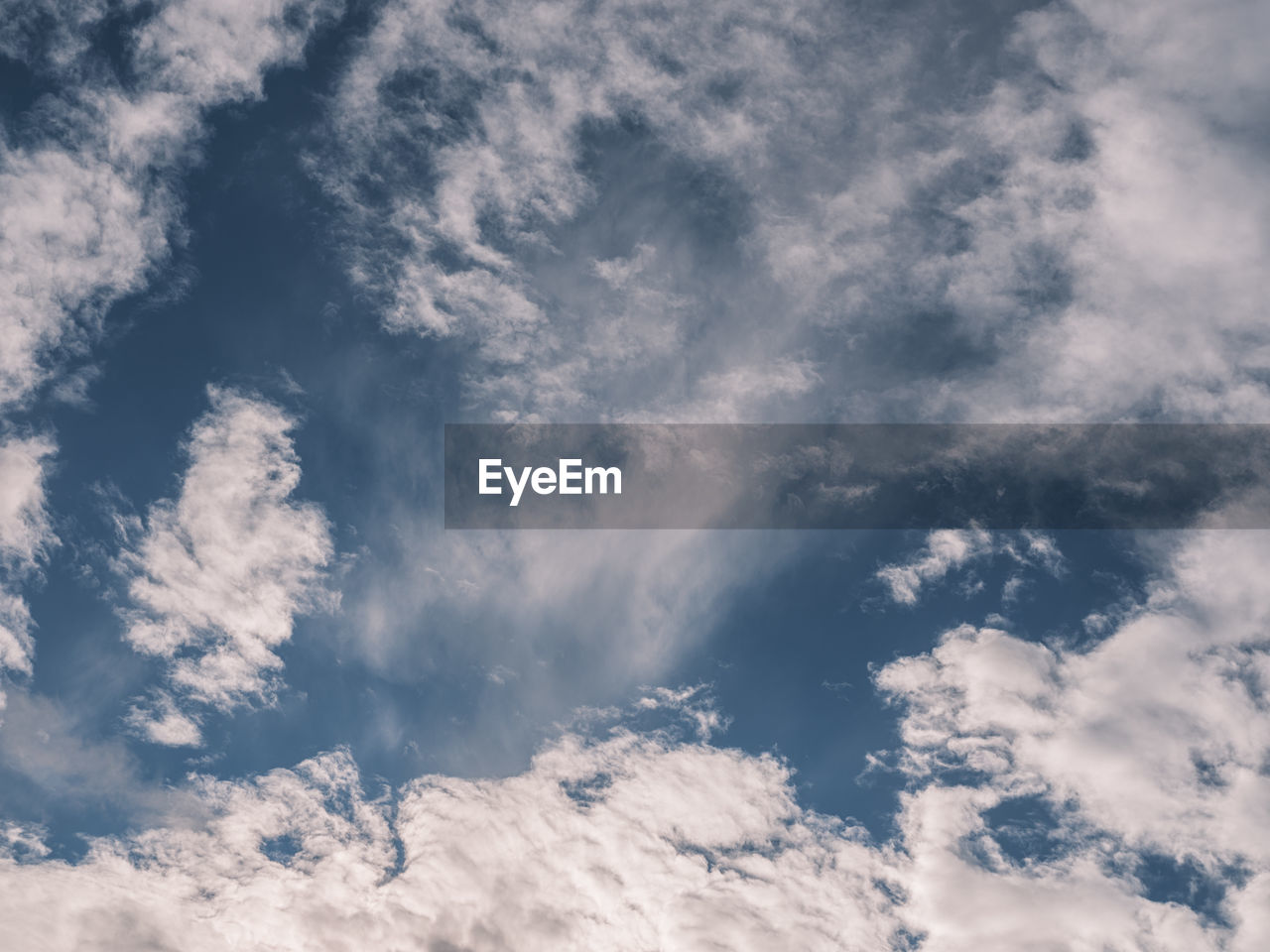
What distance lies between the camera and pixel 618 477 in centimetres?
11875

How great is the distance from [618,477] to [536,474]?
1223 cm

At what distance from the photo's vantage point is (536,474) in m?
116
